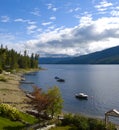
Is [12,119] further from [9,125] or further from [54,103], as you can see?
[54,103]

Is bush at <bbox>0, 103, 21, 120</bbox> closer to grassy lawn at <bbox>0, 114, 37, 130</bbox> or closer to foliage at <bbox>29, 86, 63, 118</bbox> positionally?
grassy lawn at <bbox>0, 114, 37, 130</bbox>

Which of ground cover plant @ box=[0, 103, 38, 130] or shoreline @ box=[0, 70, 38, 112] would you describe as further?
shoreline @ box=[0, 70, 38, 112]

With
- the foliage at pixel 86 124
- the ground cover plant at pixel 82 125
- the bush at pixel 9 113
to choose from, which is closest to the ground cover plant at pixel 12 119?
the bush at pixel 9 113

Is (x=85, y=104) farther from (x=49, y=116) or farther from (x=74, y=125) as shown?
(x=74, y=125)

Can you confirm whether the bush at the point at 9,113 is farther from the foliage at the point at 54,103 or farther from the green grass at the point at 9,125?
the foliage at the point at 54,103

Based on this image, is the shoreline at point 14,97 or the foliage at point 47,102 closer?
the foliage at point 47,102

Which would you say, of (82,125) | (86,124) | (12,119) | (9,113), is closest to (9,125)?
(12,119)

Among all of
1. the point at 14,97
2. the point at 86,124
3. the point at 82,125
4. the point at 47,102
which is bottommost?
the point at 14,97

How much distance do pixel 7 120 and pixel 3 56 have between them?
148814 mm

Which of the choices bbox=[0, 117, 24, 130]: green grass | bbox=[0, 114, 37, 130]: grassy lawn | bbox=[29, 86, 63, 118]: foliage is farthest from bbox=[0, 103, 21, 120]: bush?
bbox=[29, 86, 63, 118]: foliage

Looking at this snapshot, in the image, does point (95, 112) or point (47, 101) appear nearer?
point (47, 101)

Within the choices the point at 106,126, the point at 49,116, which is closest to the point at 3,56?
the point at 49,116

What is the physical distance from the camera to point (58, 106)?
55.2m

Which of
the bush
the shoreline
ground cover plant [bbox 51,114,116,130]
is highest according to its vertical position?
the bush
